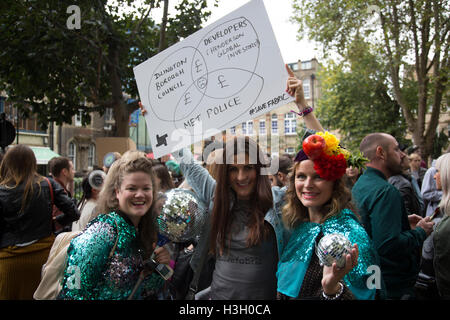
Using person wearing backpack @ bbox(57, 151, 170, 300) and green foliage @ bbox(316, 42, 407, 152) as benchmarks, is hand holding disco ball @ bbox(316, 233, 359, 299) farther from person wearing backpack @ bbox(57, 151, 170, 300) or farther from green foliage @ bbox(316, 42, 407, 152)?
green foliage @ bbox(316, 42, 407, 152)

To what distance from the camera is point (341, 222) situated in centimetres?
177

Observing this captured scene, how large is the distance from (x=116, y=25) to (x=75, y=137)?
1784 cm

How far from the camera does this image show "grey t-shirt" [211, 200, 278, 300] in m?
1.99

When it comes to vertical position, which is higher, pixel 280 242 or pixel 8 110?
pixel 8 110

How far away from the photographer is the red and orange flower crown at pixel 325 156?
6.10 ft

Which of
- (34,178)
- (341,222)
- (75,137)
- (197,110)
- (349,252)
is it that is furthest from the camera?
(75,137)

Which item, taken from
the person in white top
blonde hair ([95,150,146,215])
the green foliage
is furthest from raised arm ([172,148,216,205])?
the green foliage

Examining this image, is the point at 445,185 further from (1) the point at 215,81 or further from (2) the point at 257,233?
(1) the point at 215,81

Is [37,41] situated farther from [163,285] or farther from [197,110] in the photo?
[163,285]

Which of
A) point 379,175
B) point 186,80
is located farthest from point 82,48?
point 379,175

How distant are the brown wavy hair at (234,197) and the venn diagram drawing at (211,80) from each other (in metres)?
0.18

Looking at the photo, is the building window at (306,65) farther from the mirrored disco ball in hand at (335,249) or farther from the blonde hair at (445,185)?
the mirrored disco ball in hand at (335,249)

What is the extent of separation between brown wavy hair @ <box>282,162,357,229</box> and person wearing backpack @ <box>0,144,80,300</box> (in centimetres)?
227

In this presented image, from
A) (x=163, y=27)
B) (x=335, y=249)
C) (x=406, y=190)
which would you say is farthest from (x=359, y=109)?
(x=335, y=249)
